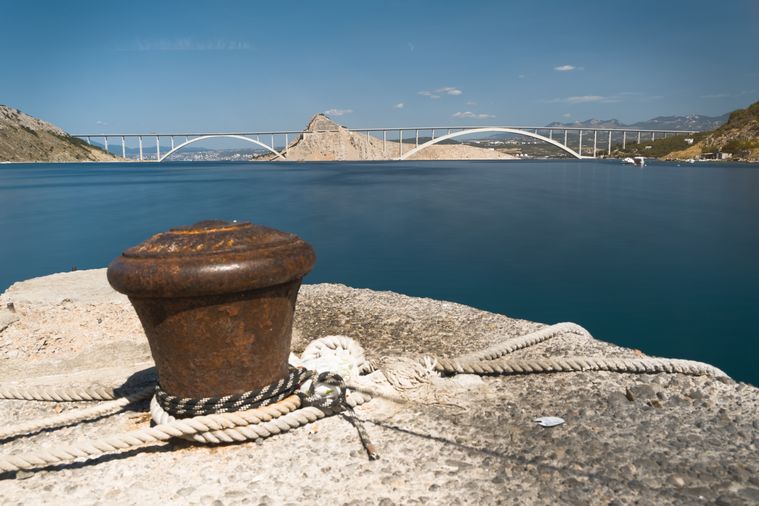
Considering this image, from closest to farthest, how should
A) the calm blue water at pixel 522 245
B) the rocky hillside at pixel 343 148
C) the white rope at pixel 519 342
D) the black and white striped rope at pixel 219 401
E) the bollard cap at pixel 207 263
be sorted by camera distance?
the bollard cap at pixel 207 263, the black and white striped rope at pixel 219 401, the white rope at pixel 519 342, the calm blue water at pixel 522 245, the rocky hillside at pixel 343 148

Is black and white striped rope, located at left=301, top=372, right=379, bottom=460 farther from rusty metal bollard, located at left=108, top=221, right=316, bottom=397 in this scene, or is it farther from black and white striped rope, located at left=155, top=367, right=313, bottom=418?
rusty metal bollard, located at left=108, top=221, right=316, bottom=397

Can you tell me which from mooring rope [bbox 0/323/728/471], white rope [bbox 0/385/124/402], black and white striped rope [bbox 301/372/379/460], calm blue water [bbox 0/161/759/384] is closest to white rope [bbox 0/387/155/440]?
mooring rope [bbox 0/323/728/471]

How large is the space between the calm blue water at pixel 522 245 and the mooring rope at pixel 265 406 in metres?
5.72

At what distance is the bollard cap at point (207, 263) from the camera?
252 centimetres

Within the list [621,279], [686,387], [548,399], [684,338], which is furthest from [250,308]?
[621,279]

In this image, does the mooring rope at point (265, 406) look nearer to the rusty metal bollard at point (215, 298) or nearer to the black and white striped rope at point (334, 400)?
the black and white striped rope at point (334, 400)

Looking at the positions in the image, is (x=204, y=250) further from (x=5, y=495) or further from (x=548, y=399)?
(x=548, y=399)

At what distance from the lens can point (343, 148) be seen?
125188mm

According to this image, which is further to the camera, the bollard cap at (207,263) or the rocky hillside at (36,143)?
the rocky hillside at (36,143)

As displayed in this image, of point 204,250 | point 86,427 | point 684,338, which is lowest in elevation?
point 684,338

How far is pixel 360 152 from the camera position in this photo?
127062 mm

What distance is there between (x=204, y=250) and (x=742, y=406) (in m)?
3.08

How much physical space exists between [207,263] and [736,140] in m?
97.1

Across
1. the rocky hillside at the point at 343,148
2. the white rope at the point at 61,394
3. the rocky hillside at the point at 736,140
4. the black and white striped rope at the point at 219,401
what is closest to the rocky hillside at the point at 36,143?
the rocky hillside at the point at 343,148
